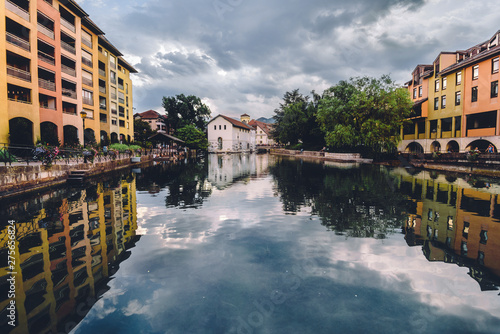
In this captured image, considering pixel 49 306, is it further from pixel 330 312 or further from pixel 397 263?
pixel 397 263

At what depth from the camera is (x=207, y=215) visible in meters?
11.0

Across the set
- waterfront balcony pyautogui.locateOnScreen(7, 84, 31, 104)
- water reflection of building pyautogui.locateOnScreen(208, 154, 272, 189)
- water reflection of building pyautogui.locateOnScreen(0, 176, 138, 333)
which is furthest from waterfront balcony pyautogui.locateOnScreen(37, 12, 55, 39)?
water reflection of building pyautogui.locateOnScreen(0, 176, 138, 333)

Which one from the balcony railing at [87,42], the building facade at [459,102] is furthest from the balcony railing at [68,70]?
the building facade at [459,102]

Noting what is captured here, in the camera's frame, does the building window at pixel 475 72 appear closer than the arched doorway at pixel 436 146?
Yes

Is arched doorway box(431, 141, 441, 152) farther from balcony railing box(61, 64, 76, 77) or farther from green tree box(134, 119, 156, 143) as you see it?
green tree box(134, 119, 156, 143)

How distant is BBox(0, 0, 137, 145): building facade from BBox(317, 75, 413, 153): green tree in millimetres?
35336

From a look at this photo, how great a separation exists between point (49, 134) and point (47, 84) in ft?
20.6

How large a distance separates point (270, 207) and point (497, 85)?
35.3 meters

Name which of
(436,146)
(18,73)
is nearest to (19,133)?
(18,73)

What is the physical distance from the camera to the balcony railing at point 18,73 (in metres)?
23.8

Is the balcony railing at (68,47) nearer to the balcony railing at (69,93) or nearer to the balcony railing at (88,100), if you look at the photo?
the balcony railing at (69,93)

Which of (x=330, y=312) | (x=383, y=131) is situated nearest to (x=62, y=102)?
(x=330, y=312)

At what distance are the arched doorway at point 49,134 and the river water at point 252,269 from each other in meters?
17.8

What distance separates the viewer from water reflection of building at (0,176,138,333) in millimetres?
4684
